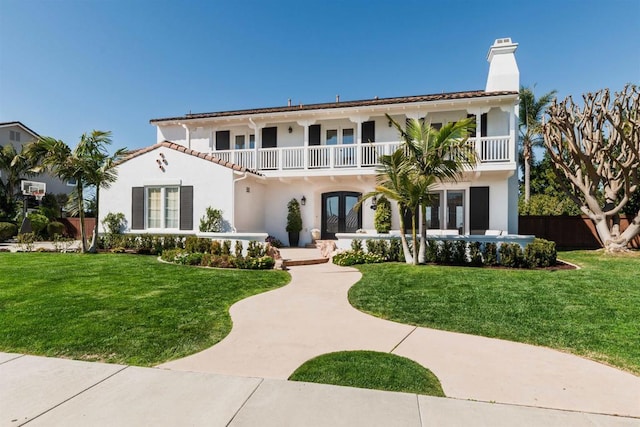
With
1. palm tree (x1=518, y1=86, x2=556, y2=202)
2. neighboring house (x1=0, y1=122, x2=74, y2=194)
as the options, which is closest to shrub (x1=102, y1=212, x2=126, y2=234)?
neighboring house (x1=0, y1=122, x2=74, y2=194)

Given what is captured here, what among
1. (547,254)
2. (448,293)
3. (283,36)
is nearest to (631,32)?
(547,254)

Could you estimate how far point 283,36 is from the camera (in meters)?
17.0

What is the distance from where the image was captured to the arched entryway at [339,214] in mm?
15781

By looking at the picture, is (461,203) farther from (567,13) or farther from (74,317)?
(74,317)

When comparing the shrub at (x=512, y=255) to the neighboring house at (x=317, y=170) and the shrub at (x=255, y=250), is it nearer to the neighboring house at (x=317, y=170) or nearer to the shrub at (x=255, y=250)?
the neighboring house at (x=317, y=170)

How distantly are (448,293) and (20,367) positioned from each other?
22.3 feet

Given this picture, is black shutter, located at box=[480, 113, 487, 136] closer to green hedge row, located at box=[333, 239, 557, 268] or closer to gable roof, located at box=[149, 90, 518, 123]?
gable roof, located at box=[149, 90, 518, 123]

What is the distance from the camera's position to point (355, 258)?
36.2ft

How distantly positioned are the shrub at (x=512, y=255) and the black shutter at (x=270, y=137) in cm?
1139

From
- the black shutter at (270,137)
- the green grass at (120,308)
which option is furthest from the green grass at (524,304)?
the black shutter at (270,137)

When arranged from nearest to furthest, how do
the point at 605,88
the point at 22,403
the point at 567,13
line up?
the point at 22,403, the point at 567,13, the point at 605,88

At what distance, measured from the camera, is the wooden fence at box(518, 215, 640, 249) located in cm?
1750

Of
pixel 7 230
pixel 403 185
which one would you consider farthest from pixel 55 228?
pixel 403 185

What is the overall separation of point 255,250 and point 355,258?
3.32 m
